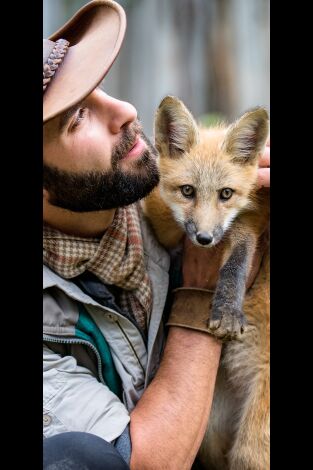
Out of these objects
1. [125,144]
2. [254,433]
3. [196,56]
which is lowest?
[254,433]

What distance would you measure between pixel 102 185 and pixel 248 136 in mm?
577

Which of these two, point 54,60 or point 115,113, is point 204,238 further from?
point 54,60

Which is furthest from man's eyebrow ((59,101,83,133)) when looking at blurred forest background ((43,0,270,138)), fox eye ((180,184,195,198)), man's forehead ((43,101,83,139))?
blurred forest background ((43,0,270,138))

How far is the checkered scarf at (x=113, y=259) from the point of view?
195cm

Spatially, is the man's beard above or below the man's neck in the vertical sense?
above

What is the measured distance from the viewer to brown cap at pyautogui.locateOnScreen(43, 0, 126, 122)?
175 cm

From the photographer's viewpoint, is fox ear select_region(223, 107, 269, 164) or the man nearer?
the man

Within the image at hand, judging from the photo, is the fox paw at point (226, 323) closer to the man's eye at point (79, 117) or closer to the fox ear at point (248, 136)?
the fox ear at point (248, 136)

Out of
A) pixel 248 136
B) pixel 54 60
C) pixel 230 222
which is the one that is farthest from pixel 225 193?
pixel 54 60

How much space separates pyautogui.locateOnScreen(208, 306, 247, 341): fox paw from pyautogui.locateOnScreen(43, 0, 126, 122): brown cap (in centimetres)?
76

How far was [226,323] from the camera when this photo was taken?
192cm

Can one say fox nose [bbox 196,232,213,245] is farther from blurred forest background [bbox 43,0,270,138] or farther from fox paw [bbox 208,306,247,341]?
blurred forest background [bbox 43,0,270,138]
